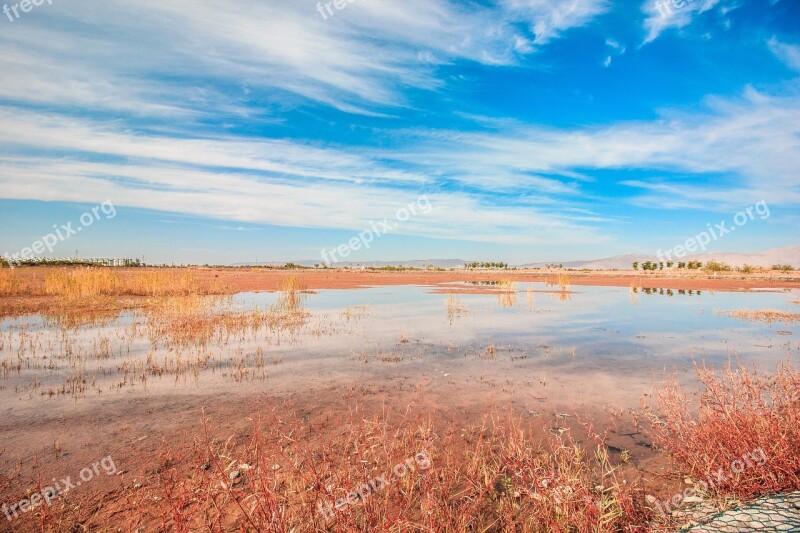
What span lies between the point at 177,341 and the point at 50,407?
652 centimetres

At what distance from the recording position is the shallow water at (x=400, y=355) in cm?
984

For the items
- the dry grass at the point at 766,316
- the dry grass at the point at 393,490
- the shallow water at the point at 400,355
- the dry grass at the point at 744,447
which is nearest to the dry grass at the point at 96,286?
the shallow water at the point at 400,355

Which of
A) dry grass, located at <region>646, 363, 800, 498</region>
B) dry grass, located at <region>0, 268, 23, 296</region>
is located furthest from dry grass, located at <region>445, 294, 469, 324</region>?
dry grass, located at <region>0, 268, 23, 296</region>

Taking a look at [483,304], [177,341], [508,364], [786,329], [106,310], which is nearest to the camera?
[508,364]

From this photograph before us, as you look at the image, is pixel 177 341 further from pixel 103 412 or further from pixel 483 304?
pixel 483 304

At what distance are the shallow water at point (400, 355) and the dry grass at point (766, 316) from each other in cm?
145

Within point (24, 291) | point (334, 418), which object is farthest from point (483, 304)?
point (24, 291)

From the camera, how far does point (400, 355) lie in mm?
13047

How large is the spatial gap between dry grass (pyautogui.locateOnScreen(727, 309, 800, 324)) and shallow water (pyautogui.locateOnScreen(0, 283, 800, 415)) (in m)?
1.45

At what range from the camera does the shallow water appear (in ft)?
32.3

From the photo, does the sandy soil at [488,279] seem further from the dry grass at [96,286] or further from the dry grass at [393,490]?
the dry grass at [393,490]

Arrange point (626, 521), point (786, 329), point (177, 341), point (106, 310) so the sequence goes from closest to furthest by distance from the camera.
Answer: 1. point (626, 521)
2. point (177, 341)
3. point (786, 329)
4. point (106, 310)

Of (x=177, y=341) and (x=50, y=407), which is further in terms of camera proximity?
(x=177, y=341)

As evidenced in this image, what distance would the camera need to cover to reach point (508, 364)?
1216cm
